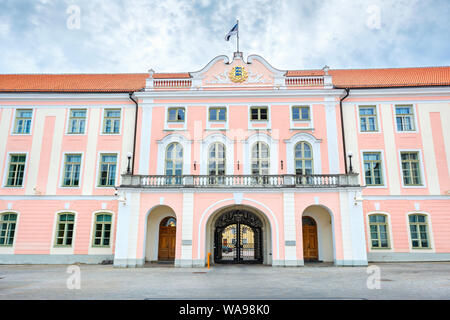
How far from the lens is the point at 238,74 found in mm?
22094

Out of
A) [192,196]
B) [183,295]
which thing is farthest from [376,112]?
[183,295]

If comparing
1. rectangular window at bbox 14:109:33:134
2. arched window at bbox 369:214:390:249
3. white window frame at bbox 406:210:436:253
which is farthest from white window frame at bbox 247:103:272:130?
rectangular window at bbox 14:109:33:134

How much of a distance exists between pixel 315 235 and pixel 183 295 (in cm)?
1346

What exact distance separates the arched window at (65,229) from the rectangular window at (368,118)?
19.6 meters

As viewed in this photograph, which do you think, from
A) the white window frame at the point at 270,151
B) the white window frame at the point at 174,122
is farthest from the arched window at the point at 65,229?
the white window frame at the point at 270,151

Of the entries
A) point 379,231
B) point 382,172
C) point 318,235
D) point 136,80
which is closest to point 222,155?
point 318,235

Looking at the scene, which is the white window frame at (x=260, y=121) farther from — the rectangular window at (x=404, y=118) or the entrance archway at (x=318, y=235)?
the rectangular window at (x=404, y=118)

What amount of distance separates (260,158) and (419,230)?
34.7 feet

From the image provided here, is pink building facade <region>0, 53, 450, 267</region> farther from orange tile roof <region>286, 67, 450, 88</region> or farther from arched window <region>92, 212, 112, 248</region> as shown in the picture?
orange tile roof <region>286, 67, 450, 88</region>

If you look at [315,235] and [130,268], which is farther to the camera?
[315,235]

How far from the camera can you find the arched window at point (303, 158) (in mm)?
20531

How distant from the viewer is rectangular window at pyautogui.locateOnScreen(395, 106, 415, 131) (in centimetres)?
2148

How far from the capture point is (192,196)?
58.9ft

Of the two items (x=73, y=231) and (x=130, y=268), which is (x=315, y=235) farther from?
(x=73, y=231)
